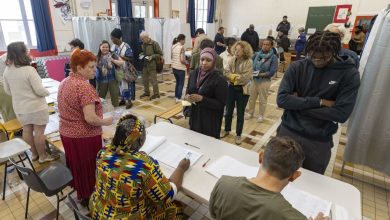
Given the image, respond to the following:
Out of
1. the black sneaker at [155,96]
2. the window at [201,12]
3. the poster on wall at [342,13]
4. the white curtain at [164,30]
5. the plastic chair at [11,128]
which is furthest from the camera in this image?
the window at [201,12]

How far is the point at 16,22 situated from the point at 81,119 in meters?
5.18

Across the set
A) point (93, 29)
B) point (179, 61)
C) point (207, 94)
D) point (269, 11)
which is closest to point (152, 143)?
point (207, 94)

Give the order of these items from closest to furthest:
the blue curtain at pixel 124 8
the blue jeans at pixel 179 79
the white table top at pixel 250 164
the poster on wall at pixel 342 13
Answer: the white table top at pixel 250 164 < the blue jeans at pixel 179 79 < the blue curtain at pixel 124 8 < the poster on wall at pixel 342 13

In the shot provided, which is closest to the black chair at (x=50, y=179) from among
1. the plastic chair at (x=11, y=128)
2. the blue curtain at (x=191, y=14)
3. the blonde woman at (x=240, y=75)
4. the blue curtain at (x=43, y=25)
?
the plastic chair at (x=11, y=128)

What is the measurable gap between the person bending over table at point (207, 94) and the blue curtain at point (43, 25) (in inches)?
198

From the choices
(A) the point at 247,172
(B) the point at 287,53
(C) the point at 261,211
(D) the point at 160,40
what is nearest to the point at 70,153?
(A) the point at 247,172

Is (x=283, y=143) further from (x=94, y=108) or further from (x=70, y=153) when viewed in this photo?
(x=70, y=153)

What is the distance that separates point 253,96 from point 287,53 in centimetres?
520

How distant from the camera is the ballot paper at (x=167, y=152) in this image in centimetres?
171

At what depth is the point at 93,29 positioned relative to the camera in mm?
5262

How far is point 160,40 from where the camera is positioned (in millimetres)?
6930

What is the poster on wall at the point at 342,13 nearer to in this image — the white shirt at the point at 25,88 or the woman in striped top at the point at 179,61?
the woman in striped top at the point at 179,61

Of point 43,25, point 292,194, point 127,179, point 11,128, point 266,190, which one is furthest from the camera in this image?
point 43,25

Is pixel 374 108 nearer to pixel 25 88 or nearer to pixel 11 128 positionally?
pixel 25 88
